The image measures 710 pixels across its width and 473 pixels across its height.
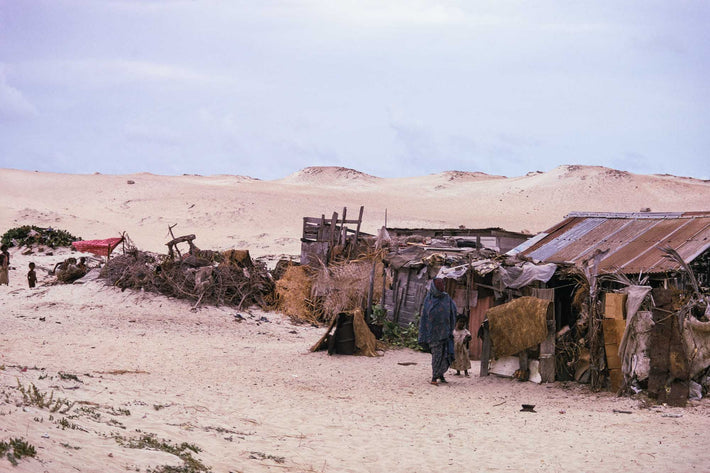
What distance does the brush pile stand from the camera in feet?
70.3

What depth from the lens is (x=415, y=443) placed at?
9.41m

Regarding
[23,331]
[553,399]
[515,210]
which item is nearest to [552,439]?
[553,399]

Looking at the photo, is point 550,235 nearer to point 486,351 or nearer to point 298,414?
point 486,351

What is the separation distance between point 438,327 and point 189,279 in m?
10.2

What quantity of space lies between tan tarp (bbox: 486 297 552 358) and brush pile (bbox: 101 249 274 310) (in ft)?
31.9

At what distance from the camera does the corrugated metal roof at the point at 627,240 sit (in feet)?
47.4

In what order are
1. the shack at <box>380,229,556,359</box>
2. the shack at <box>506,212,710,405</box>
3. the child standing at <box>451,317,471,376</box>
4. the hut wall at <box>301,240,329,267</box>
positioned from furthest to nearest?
1. the hut wall at <box>301,240,329,267</box>
2. the shack at <box>380,229,556,359</box>
3. the child standing at <box>451,317,471,376</box>
4. the shack at <box>506,212,710,405</box>

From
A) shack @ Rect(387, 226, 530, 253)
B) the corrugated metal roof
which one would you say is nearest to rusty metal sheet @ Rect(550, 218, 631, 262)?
the corrugated metal roof

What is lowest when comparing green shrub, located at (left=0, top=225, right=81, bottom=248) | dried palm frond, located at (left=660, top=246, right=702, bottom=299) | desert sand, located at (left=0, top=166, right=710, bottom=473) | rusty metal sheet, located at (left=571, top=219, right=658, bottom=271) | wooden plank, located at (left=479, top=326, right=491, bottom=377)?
desert sand, located at (left=0, top=166, right=710, bottom=473)

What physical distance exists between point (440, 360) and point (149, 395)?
4.92 m

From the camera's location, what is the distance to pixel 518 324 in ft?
44.2

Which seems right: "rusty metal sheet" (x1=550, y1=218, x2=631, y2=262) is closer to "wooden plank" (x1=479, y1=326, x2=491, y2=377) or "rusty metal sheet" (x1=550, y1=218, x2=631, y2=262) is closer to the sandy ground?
"wooden plank" (x1=479, y1=326, x2=491, y2=377)

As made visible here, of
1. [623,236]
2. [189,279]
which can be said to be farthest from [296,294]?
[623,236]

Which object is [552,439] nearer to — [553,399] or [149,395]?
[553,399]
